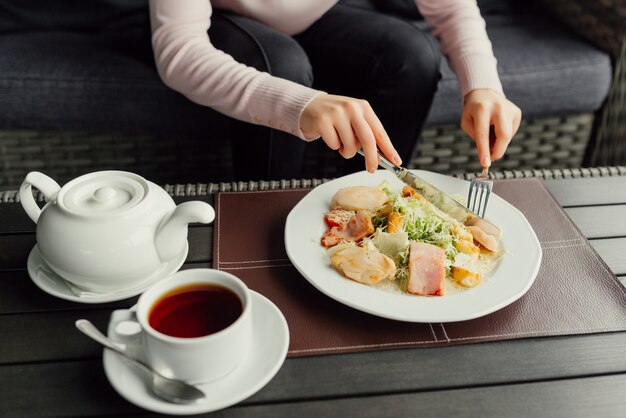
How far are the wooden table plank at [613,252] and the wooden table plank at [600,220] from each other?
1 centimetres

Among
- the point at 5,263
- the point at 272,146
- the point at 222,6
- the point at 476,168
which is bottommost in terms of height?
the point at 476,168

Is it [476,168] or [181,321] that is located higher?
[181,321]

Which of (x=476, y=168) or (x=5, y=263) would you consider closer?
(x=5, y=263)

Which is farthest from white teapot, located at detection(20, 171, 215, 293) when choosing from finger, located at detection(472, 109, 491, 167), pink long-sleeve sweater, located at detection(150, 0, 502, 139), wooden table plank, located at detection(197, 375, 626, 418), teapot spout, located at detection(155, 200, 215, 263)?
finger, located at detection(472, 109, 491, 167)

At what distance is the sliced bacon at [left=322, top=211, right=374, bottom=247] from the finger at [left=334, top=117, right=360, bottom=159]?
10 centimetres

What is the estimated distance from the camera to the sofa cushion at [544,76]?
162 centimetres

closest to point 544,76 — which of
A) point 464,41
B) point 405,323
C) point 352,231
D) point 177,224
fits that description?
point 464,41

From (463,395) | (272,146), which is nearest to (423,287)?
(463,395)

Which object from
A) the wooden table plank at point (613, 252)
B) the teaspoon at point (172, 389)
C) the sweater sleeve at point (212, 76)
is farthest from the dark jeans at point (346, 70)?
the teaspoon at point (172, 389)

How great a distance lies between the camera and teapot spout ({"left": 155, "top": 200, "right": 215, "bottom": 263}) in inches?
28.4

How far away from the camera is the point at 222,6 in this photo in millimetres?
1429

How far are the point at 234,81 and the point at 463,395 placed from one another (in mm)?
678

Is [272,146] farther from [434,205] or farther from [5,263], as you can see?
[5,263]

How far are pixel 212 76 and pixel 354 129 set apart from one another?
0.34 metres
